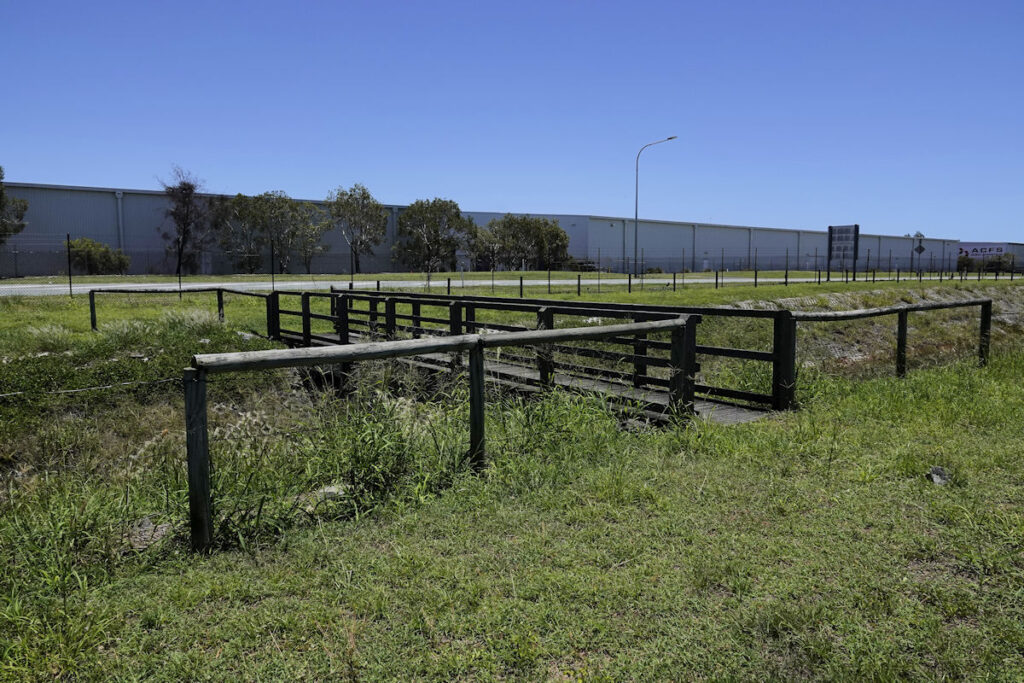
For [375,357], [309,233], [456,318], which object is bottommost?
[456,318]

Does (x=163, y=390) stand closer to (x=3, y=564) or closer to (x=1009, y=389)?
(x=3, y=564)

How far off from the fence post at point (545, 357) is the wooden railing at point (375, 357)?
71 millimetres

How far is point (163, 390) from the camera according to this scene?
1091cm

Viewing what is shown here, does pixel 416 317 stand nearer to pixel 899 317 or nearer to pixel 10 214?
pixel 899 317

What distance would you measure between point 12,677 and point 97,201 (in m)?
58.0

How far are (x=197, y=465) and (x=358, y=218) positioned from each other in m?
58.8

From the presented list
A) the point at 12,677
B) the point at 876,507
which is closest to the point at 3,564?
the point at 12,677

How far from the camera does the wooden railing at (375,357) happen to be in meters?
3.82

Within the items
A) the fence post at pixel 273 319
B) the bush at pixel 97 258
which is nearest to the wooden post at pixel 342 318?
the fence post at pixel 273 319

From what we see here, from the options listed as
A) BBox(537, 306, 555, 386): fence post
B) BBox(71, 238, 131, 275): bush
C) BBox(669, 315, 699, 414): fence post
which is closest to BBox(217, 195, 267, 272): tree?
BBox(71, 238, 131, 275): bush

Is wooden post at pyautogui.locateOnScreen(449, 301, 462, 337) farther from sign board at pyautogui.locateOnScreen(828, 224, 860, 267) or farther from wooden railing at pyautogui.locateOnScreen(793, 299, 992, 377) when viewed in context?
sign board at pyautogui.locateOnScreen(828, 224, 860, 267)

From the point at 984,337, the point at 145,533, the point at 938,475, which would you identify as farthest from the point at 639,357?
the point at 984,337

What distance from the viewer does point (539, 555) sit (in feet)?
12.2

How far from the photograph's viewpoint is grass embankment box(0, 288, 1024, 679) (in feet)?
9.36
